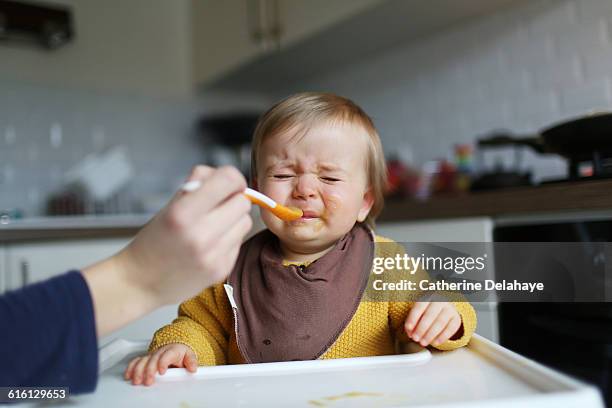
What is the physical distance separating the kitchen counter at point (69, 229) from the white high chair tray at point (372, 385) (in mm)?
1158

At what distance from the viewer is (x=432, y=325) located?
693mm

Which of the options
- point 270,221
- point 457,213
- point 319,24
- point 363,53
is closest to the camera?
point 270,221

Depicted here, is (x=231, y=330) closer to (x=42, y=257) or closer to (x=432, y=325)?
(x=432, y=325)

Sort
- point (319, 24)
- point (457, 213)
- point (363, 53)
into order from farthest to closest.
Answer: point (363, 53) → point (319, 24) → point (457, 213)

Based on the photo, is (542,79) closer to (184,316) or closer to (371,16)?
(371,16)

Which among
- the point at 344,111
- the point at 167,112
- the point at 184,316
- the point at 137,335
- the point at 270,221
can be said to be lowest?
the point at 137,335

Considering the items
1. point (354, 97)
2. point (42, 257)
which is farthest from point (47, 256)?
point (354, 97)

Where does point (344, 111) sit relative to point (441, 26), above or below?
below

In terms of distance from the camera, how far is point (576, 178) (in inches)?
50.1

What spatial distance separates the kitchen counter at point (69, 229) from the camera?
167cm

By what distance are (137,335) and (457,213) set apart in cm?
84

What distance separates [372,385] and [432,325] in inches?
6.5

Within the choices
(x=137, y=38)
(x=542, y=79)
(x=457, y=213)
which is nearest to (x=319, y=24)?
Answer: (x=542, y=79)

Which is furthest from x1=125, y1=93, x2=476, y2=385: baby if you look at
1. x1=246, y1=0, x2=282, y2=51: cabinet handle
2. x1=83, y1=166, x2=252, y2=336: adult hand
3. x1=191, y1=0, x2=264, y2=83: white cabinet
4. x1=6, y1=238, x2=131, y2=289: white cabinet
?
x1=191, y1=0, x2=264, y2=83: white cabinet
